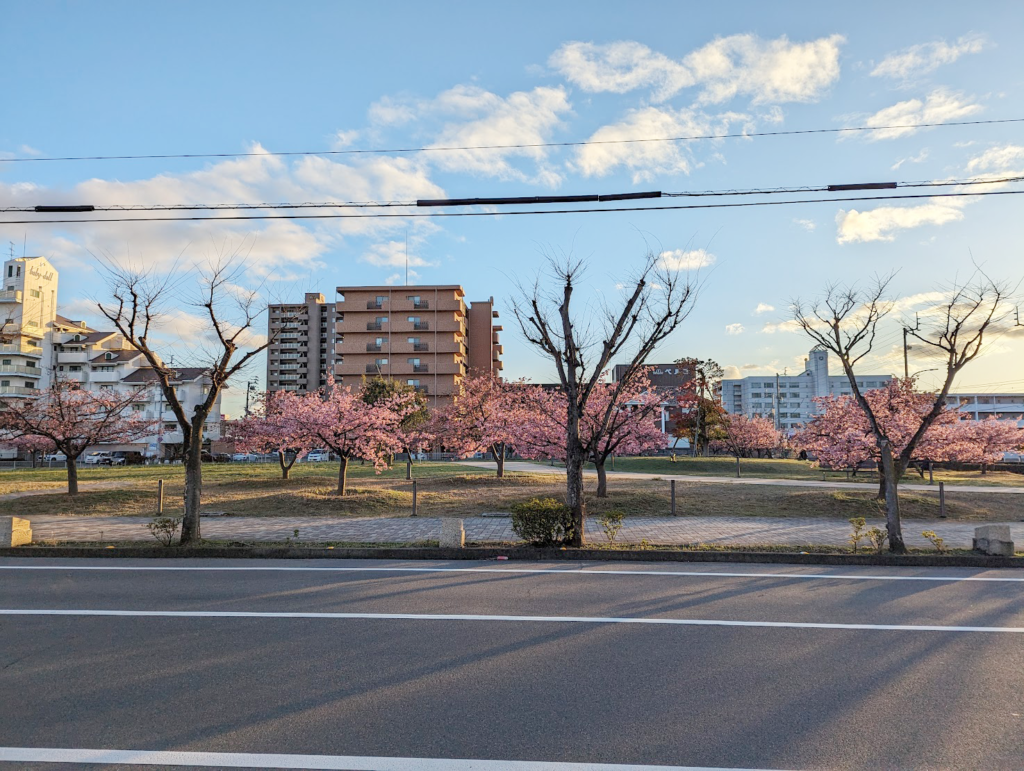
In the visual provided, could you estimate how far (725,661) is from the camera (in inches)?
213

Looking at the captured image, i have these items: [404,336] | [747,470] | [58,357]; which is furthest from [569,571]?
[58,357]

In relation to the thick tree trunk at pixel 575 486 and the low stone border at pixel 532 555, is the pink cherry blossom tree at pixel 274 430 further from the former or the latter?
the thick tree trunk at pixel 575 486

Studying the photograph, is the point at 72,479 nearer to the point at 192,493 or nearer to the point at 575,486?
the point at 192,493

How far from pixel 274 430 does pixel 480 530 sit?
12.6 m

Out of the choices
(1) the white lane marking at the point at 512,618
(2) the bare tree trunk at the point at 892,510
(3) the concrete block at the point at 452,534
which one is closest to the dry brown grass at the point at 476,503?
(3) the concrete block at the point at 452,534

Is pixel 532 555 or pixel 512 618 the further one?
pixel 532 555

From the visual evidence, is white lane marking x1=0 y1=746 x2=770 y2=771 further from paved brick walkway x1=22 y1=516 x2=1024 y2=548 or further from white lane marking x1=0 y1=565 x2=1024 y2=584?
paved brick walkway x1=22 y1=516 x2=1024 y2=548

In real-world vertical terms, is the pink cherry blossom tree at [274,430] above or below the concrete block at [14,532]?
above

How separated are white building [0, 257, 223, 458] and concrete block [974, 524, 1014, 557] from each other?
60.8 metres

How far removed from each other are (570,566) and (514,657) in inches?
186

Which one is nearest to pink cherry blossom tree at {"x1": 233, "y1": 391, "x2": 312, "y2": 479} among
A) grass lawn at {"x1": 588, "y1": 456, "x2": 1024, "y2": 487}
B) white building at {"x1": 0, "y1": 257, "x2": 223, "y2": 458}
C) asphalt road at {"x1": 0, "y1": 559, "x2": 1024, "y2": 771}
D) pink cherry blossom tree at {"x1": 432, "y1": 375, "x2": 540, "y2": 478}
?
pink cherry blossom tree at {"x1": 432, "y1": 375, "x2": 540, "y2": 478}

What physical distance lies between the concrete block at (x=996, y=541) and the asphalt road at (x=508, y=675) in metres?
2.87

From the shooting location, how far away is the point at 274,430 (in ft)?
77.9

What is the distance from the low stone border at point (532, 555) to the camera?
10477 millimetres
